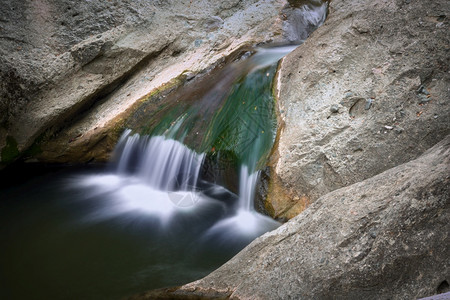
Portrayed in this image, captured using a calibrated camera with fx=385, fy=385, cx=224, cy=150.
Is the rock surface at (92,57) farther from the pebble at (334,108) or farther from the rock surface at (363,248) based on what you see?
the rock surface at (363,248)

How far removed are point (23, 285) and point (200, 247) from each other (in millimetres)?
2049

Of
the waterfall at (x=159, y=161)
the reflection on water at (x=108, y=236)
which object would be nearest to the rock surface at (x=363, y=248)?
the reflection on water at (x=108, y=236)

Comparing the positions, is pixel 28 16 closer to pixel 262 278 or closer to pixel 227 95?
pixel 227 95

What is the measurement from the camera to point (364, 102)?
483cm

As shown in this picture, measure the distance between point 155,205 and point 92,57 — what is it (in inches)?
122

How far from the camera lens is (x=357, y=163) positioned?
14.8ft

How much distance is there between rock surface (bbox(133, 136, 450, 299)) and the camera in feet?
8.90

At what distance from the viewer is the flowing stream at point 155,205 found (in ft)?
14.6

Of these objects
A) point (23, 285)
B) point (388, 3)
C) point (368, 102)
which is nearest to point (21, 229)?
point (23, 285)

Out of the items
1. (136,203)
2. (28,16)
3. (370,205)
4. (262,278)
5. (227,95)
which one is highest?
(28,16)

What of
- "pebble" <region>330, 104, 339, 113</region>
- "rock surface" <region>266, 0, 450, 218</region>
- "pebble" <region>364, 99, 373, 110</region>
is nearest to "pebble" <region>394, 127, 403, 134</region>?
"rock surface" <region>266, 0, 450, 218</region>

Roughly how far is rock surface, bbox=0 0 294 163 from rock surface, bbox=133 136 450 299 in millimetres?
4288

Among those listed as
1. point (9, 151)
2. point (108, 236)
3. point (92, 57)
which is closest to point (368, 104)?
point (108, 236)

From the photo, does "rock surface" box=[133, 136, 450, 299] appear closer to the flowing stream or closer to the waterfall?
the flowing stream
